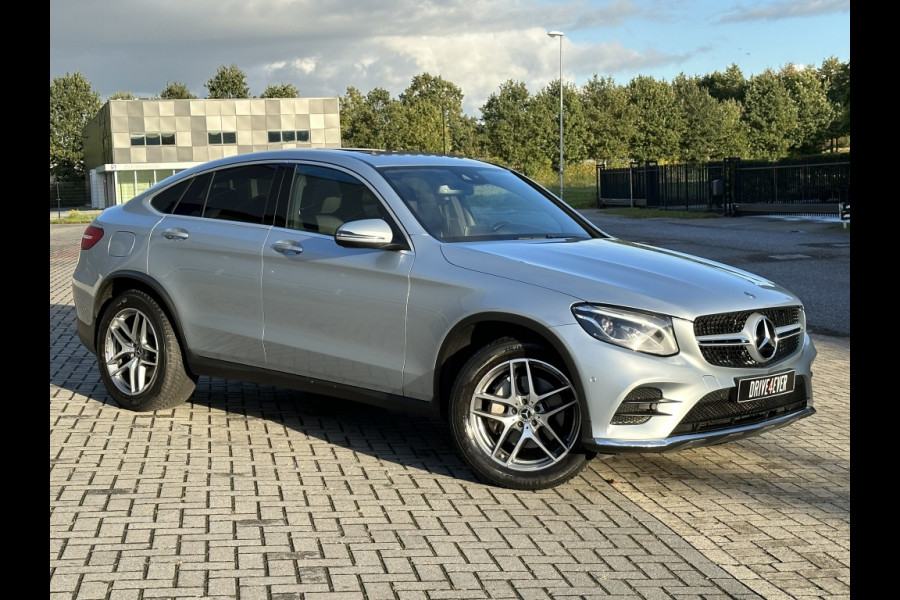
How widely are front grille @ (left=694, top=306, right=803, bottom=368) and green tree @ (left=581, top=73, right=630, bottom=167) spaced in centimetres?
7435

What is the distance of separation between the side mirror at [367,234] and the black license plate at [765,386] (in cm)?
198

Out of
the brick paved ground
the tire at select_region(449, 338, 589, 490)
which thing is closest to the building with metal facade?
the brick paved ground

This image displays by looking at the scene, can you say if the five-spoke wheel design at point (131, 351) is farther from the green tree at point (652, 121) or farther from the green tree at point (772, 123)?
the green tree at point (772, 123)

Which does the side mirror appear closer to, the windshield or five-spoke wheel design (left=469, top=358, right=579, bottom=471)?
the windshield

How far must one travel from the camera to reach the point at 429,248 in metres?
5.83

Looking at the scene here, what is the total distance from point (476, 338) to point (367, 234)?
81cm

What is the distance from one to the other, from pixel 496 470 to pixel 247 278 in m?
2.05

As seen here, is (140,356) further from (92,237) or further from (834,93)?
(834,93)

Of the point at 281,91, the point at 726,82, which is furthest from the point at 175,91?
the point at 726,82

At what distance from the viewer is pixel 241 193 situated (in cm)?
689

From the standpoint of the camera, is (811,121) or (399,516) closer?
(399,516)

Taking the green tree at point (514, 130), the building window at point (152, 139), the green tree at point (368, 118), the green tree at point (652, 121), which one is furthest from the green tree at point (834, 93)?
the building window at point (152, 139)

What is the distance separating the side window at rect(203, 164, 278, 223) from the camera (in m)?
6.73

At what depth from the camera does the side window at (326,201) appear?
6.26 metres
